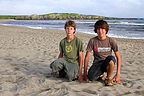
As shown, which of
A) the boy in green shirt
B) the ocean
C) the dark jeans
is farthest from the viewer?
the ocean

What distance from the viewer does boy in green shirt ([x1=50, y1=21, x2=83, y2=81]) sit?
358cm

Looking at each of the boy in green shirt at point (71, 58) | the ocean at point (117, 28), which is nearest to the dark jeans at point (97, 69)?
the boy in green shirt at point (71, 58)

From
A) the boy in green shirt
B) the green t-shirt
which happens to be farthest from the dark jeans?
the green t-shirt

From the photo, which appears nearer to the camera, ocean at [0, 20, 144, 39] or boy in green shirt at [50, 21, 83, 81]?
boy in green shirt at [50, 21, 83, 81]

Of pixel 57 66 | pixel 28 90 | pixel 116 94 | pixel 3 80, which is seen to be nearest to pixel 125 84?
pixel 116 94

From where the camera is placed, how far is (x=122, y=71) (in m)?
4.66

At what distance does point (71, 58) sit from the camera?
3715 millimetres

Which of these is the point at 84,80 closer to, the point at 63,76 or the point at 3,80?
the point at 63,76

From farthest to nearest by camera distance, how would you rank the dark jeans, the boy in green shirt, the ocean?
the ocean < the boy in green shirt < the dark jeans

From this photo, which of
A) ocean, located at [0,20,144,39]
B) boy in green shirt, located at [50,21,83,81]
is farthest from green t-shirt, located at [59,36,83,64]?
ocean, located at [0,20,144,39]

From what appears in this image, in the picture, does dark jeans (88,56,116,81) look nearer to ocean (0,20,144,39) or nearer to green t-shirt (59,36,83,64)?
green t-shirt (59,36,83,64)

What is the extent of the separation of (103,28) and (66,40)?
0.86 m

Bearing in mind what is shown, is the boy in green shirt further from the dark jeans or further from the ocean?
the ocean

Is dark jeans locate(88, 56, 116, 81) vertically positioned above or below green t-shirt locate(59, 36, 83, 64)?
below
